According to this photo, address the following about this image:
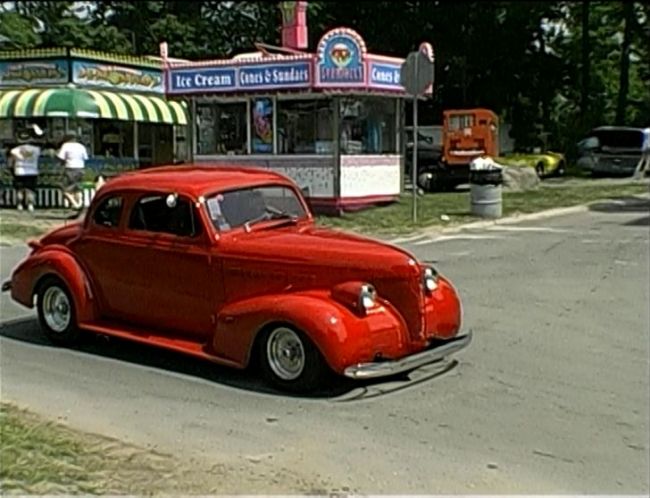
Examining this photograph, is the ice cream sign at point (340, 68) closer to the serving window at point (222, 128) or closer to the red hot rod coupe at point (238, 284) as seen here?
the serving window at point (222, 128)

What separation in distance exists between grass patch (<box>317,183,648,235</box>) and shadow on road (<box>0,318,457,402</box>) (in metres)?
10.7

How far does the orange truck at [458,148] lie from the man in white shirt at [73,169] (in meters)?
11.8

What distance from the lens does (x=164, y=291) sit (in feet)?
28.5

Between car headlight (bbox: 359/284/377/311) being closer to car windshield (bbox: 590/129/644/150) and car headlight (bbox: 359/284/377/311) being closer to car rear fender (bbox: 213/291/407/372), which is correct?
car rear fender (bbox: 213/291/407/372)

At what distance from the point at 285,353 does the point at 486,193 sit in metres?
15.0

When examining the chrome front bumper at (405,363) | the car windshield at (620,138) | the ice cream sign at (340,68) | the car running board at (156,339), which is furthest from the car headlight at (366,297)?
the car windshield at (620,138)

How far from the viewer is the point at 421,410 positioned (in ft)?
24.2

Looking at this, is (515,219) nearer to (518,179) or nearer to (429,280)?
(518,179)

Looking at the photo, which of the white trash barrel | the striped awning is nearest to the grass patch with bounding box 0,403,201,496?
the white trash barrel

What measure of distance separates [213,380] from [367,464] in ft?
7.79

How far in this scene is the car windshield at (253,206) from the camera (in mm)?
8578

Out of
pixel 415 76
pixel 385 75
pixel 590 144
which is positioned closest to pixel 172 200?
pixel 415 76

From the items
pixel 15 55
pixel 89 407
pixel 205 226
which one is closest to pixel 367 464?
→ pixel 89 407

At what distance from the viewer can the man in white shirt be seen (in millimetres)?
23203
